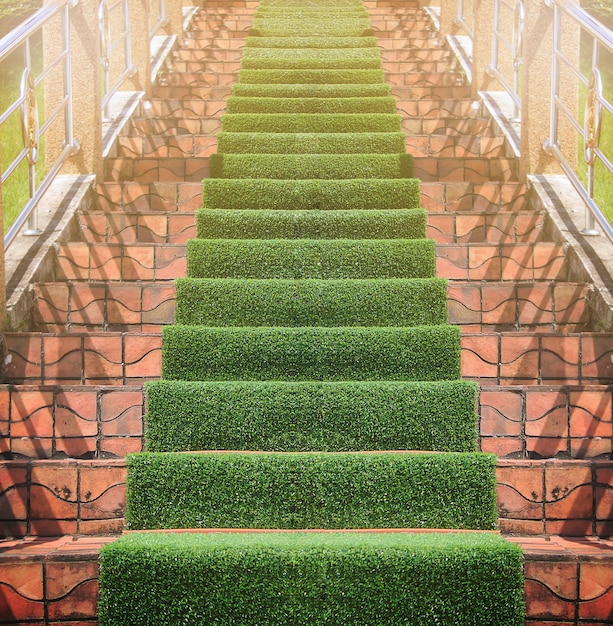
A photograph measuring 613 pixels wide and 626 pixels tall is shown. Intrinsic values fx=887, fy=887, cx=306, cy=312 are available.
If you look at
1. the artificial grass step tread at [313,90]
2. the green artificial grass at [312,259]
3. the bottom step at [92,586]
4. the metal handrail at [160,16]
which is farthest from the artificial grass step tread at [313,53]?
the bottom step at [92,586]

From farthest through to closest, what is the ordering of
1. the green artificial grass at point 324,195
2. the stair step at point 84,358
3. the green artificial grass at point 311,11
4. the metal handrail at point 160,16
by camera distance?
the green artificial grass at point 311,11 → the metal handrail at point 160,16 → the green artificial grass at point 324,195 → the stair step at point 84,358

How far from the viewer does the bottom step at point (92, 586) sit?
6.02ft

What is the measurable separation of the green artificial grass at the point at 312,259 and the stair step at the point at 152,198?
643mm

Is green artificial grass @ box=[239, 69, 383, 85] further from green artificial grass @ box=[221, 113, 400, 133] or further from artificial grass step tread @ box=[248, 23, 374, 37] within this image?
artificial grass step tread @ box=[248, 23, 374, 37]

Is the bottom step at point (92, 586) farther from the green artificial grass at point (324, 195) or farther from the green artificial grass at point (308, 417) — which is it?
the green artificial grass at point (324, 195)

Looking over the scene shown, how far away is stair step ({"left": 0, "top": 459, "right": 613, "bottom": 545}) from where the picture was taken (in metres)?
2.11

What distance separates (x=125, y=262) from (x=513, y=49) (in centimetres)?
226

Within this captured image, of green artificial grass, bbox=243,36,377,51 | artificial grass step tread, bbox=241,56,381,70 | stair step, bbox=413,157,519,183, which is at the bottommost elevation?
stair step, bbox=413,157,519,183

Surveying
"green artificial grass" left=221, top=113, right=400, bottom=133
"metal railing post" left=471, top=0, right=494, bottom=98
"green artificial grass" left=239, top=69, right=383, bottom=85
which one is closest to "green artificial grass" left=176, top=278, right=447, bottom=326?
"green artificial grass" left=221, top=113, right=400, bottom=133

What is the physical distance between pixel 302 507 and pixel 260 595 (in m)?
0.31

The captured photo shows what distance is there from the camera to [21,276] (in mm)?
2799

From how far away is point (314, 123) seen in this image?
12.7 feet

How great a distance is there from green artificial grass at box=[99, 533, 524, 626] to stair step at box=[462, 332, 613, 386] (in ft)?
2.74

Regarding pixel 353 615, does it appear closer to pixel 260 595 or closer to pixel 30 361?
pixel 260 595
